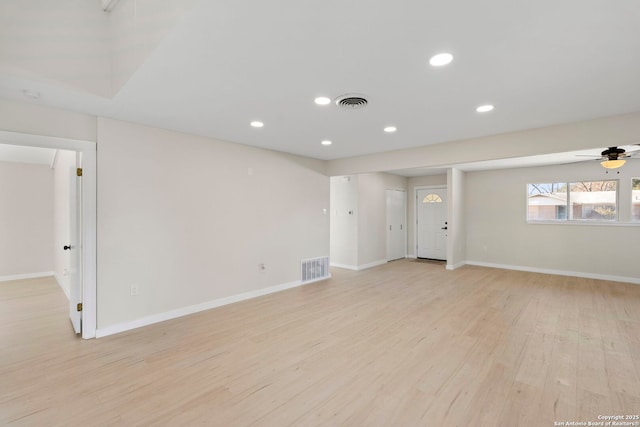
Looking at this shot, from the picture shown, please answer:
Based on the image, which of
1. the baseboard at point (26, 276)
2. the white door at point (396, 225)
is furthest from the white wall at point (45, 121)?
the white door at point (396, 225)

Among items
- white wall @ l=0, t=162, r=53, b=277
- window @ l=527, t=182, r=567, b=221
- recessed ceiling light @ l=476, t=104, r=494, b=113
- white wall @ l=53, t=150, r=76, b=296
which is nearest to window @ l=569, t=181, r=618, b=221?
window @ l=527, t=182, r=567, b=221

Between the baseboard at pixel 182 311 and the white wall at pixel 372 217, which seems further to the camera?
the white wall at pixel 372 217

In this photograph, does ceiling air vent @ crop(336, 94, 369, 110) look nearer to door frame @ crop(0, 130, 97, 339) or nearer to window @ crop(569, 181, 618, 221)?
door frame @ crop(0, 130, 97, 339)

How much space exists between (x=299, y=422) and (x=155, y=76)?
8.82 ft

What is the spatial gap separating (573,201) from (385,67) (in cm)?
654

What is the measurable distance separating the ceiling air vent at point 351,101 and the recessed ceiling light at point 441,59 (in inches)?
27.8

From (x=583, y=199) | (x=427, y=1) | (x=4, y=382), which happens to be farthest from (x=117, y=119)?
(x=583, y=199)

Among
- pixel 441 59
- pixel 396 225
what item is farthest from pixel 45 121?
pixel 396 225

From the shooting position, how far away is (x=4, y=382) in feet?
7.47

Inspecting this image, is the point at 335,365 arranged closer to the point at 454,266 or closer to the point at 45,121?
the point at 45,121

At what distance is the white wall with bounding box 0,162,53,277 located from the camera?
551 cm

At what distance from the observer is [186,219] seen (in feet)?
12.3

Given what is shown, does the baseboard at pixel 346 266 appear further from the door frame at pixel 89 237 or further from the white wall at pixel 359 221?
the door frame at pixel 89 237

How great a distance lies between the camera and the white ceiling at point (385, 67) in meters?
1.48
